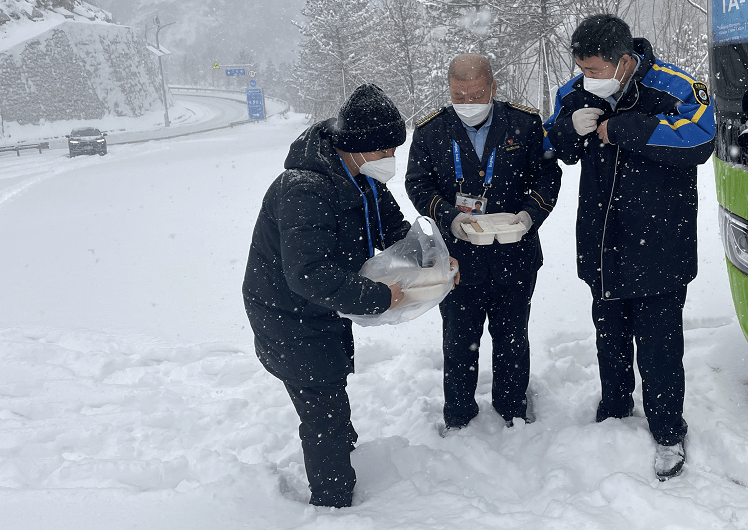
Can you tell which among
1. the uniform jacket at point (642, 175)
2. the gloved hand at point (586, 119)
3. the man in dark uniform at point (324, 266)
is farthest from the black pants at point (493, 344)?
the gloved hand at point (586, 119)

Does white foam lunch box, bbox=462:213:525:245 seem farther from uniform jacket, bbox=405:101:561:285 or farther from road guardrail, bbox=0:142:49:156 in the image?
road guardrail, bbox=0:142:49:156

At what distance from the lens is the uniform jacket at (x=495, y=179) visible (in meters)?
2.72

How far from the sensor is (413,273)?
8.02ft

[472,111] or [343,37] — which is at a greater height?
[343,37]

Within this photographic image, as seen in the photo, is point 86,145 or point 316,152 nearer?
point 316,152

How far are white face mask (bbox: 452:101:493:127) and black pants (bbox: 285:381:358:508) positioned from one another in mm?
1365

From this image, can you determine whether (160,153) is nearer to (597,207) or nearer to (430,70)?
(430,70)

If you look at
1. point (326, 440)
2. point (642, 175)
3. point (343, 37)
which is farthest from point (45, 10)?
point (642, 175)

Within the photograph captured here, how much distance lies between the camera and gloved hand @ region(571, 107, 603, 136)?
7.84ft

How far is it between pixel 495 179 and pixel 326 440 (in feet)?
4.65

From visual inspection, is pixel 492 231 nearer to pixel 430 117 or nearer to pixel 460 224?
pixel 460 224

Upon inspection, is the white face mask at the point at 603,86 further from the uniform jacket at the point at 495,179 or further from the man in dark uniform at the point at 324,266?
the man in dark uniform at the point at 324,266

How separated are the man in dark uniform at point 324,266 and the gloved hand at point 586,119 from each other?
29.8 inches

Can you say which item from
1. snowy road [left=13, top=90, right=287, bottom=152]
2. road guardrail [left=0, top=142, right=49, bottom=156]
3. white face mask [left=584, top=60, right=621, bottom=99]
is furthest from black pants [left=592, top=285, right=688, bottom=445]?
snowy road [left=13, top=90, right=287, bottom=152]
